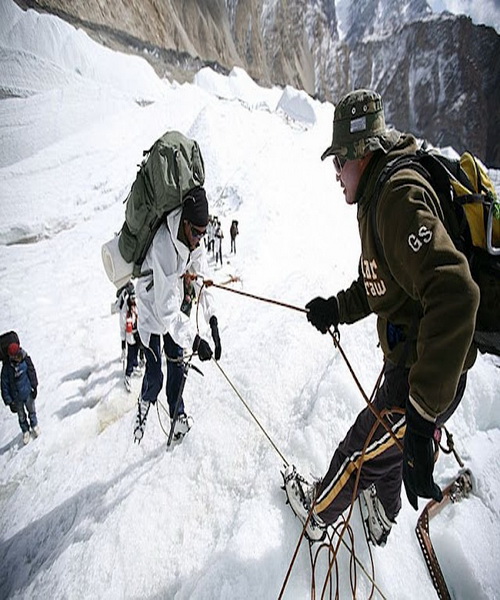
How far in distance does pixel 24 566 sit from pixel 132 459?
3.12 ft

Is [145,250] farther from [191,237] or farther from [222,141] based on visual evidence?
[222,141]

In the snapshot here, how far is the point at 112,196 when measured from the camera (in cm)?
1662

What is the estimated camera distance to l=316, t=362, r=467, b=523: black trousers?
162 cm

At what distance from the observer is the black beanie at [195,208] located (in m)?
2.35

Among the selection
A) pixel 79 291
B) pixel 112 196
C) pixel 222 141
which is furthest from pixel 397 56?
→ pixel 79 291

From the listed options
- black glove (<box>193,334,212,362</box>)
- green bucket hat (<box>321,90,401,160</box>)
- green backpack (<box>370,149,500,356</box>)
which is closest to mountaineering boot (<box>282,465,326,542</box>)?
black glove (<box>193,334,212,362</box>)

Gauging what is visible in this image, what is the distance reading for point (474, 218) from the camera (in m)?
1.25

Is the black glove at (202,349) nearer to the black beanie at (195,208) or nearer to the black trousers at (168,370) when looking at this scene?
the black trousers at (168,370)

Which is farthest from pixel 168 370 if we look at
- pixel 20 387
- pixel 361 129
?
pixel 20 387

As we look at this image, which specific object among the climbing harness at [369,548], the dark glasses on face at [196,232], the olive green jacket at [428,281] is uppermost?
the dark glasses on face at [196,232]

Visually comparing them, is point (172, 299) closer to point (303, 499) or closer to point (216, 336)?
point (216, 336)

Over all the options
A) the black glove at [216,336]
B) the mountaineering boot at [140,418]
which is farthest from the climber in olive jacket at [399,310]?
the mountaineering boot at [140,418]

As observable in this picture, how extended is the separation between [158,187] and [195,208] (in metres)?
0.28

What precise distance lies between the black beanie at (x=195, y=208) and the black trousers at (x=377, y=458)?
1555mm
